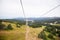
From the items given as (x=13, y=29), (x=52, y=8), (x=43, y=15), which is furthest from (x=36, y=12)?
(x=13, y=29)

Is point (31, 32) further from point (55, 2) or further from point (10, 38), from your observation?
point (55, 2)

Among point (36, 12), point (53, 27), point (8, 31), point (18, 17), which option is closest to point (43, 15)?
point (36, 12)

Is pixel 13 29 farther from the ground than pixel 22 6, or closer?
closer

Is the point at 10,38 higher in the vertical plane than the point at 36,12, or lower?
lower

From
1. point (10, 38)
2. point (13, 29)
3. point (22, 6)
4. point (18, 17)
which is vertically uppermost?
point (22, 6)

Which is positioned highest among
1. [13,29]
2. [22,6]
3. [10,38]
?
[22,6]

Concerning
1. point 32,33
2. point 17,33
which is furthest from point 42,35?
point 17,33

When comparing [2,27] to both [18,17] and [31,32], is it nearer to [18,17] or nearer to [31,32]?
[18,17]

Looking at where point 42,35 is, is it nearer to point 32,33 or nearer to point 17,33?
point 32,33

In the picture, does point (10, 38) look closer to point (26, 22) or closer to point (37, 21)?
point (26, 22)
